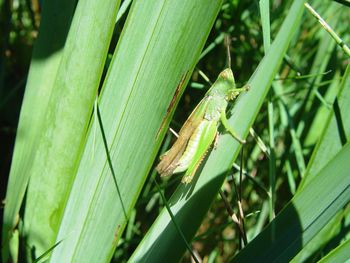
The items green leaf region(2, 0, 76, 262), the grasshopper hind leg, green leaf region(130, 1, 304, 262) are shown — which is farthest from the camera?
green leaf region(2, 0, 76, 262)

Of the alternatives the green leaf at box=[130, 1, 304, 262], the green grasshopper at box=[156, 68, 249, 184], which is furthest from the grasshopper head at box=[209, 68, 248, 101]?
the green leaf at box=[130, 1, 304, 262]

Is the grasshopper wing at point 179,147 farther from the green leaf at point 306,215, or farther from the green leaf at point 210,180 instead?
the green leaf at point 306,215

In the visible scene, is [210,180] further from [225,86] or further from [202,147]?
[225,86]

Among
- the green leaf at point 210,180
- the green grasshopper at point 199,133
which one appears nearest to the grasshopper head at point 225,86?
the green grasshopper at point 199,133

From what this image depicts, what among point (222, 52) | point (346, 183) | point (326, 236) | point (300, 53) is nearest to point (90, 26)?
point (346, 183)

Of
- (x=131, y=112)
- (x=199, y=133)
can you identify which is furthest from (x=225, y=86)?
→ (x=131, y=112)

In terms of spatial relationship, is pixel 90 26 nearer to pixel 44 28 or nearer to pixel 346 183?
pixel 44 28

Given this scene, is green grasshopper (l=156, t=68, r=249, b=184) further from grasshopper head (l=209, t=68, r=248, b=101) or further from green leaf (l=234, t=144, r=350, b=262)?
green leaf (l=234, t=144, r=350, b=262)
